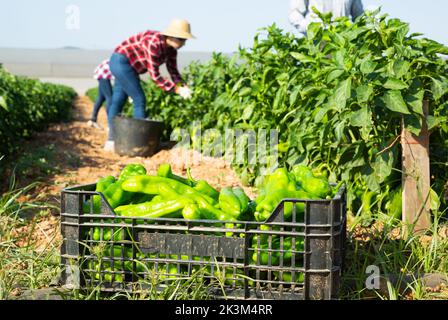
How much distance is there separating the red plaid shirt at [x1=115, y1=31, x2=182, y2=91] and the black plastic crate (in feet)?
14.0

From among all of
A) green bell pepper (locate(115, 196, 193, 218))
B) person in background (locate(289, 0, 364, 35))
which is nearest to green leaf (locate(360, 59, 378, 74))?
green bell pepper (locate(115, 196, 193, 218))

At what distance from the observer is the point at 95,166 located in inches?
226

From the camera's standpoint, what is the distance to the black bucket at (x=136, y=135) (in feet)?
20.7

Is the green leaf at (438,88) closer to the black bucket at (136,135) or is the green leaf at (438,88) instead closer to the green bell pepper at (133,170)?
the green bell pepper at (133,170)

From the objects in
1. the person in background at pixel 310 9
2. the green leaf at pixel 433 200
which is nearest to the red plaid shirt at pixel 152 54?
the person in background at pixel 310 9

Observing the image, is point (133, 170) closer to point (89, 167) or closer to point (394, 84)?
point (394, 84)

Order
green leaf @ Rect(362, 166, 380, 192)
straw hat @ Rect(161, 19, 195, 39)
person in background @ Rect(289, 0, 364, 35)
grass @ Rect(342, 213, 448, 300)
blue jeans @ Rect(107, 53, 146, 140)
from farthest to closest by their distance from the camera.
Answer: blue jeans @ Rect(107, 53, 146, 140)
straw hat @ Rect(161, 19, 195, 39)
person in background @ Rect(289, 0, 364, 35)
green leaf @ Rect(362, 166, 380, 192)
grass @ Rect(342, 213, 448, 300)

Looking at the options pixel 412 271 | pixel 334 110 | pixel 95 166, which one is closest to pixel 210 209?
pixel 412 271

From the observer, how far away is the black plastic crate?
1932mm

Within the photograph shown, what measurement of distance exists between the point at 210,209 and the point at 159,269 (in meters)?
0.27

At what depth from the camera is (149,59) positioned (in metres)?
6.30

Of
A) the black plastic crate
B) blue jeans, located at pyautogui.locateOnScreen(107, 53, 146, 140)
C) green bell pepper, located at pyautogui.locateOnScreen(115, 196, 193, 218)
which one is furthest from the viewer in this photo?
blue jeans, located at pyautogui.locateOnScreen(107, 53, 146, 140)

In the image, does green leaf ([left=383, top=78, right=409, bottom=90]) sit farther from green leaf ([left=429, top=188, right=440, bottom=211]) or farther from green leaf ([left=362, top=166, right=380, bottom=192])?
green leaf ([left=429, top=188, right=440, bottom=211])
